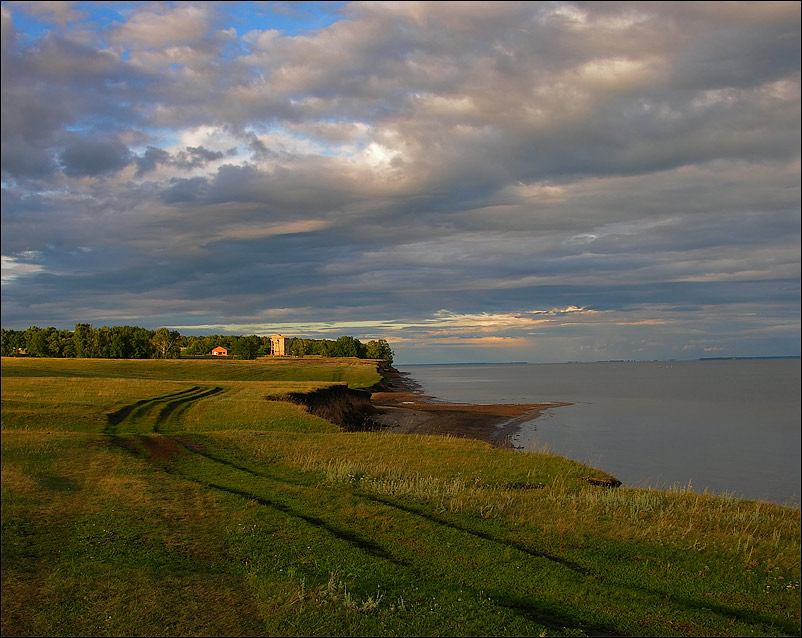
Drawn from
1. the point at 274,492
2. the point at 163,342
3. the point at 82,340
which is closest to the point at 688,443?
the point at 274,492

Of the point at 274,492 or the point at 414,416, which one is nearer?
the point at 274,492

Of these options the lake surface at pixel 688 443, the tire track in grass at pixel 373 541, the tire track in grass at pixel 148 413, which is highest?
the tire track in grass at pixel 148 413

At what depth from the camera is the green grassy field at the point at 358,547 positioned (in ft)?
38.6

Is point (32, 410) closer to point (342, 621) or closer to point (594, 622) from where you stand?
point (342, 621)

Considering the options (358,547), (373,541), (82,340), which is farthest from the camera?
(82,340)

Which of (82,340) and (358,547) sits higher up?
(82,340)

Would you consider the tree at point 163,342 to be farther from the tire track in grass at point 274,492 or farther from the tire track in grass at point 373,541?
the tire track in grass at point 373,541

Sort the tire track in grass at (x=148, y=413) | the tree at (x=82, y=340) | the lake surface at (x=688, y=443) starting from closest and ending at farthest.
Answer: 1. the tire track in grass at (x=148, y=413)
2. the lake surface at (x=688, y=443)
3. the tree at (x=82, y=340)

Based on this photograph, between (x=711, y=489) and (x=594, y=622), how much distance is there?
29155mm

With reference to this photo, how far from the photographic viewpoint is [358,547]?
610 inches

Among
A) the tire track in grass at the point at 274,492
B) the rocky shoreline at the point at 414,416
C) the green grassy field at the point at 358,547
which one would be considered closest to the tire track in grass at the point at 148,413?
the tire track in grass at the point at 274,492

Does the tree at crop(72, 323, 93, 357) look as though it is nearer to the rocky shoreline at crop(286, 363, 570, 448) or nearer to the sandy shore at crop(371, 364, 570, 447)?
the rocky shoreline at crop(286, 363, 570, 448)

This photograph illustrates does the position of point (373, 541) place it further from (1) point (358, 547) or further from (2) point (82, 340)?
(2) point (82, 340)

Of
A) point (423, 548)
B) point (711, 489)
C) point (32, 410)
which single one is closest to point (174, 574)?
point (423, 548)
